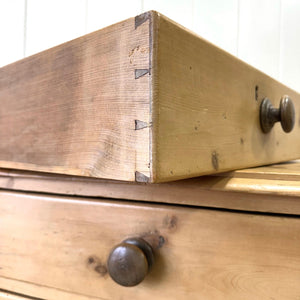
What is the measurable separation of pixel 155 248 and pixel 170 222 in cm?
4

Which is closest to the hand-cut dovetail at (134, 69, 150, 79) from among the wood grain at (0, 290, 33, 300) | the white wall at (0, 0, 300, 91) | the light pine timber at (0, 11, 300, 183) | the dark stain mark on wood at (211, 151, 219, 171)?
the light pine timber at (0, 11, 300, 183)

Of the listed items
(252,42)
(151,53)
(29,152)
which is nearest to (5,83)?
(29,152)

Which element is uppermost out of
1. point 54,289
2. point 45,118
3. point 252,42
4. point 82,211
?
point 252,42

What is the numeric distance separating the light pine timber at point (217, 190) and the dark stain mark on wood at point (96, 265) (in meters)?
0.08

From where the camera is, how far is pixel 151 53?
0.23m

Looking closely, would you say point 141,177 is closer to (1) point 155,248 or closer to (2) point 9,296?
(1) point 155,248

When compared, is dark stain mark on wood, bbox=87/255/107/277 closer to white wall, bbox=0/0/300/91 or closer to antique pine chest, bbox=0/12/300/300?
antique pine chest, bbox=0/12/300/300

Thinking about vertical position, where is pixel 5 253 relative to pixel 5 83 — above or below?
below

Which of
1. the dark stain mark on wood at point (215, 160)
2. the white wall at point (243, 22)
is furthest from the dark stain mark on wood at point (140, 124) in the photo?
the white wall at point (243, 22)

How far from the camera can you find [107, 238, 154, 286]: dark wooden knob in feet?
1.03

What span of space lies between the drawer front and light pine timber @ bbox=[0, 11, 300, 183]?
0.07 m

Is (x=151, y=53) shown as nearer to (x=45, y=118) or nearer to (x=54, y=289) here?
(x=45, y=118)

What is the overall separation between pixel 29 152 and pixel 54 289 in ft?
0.64

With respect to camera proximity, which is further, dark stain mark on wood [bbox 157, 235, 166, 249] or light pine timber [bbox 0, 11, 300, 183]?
dark stain mark on wood [bbox 157, 235, 166, 249]
